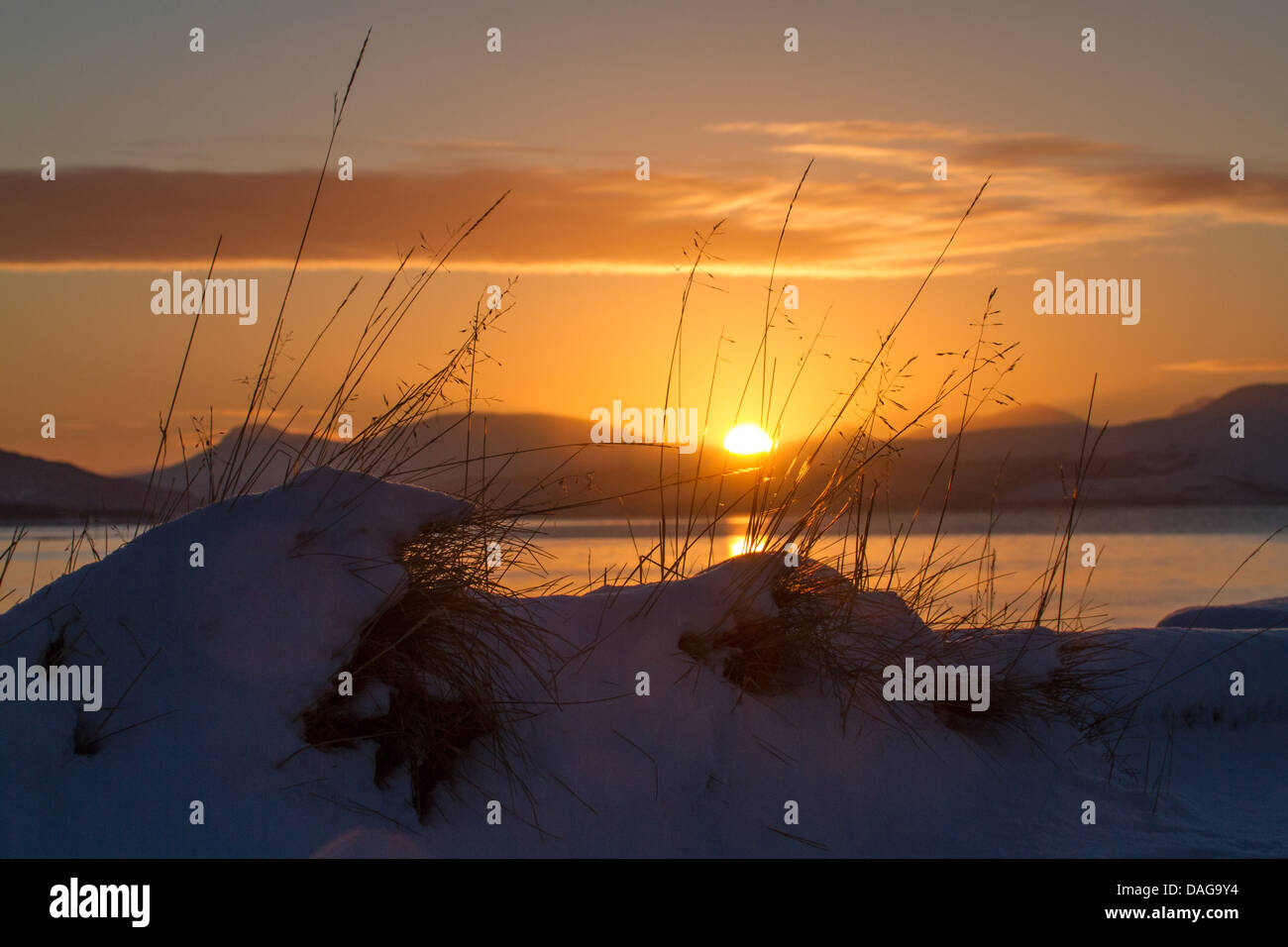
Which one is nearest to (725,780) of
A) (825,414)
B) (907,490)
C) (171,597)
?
(825,414)

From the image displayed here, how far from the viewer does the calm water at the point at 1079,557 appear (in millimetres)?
3822

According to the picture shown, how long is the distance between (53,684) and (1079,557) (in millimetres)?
10000

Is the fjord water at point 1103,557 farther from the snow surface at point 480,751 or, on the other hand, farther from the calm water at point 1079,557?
the snow surface at point 480,751

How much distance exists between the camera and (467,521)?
2643 mm

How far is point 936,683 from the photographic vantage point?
2906 millimetres

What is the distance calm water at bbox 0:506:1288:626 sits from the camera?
12.5 feet

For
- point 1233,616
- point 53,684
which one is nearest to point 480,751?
point 53,684

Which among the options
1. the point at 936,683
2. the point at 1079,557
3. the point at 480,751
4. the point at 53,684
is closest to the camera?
the point at 53,684
